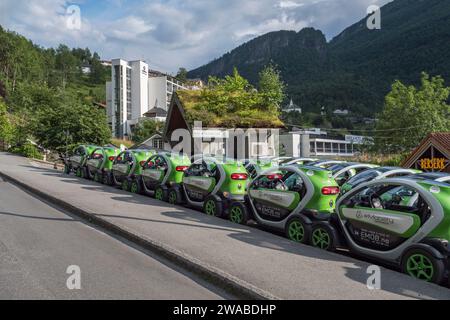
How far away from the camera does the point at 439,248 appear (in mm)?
5879

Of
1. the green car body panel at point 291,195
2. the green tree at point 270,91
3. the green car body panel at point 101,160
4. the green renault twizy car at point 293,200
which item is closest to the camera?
the green renault twizy car at point 293,200

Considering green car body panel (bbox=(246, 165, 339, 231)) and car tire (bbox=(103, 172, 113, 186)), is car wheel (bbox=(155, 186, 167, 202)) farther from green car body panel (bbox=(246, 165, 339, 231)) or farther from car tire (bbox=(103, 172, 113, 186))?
car tire (bbox=(103, 172, 113, 186))

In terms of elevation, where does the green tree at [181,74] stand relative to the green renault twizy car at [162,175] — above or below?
above

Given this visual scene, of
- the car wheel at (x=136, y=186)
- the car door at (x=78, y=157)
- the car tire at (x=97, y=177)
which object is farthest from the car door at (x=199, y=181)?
the car door at (x=78, y=157)

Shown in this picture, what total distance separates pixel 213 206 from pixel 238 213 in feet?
3.12

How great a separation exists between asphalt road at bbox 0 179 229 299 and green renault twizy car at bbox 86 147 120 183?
8.38 metres

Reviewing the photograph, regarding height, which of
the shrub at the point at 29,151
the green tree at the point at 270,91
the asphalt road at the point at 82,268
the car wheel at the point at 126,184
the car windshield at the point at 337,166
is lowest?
the asphalt road at the point at 82,268

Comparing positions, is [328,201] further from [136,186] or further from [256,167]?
[136,186]

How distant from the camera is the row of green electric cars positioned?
609 centimetres

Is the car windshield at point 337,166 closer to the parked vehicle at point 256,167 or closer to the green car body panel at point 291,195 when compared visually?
the parked vehicle at point 256,167

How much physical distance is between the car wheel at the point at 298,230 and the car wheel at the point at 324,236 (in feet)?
0.41

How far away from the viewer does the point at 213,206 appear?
10.9 m

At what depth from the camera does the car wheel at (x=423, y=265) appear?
574 centimetres

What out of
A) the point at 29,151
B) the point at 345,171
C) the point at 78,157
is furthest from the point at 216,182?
the point at 29,151
